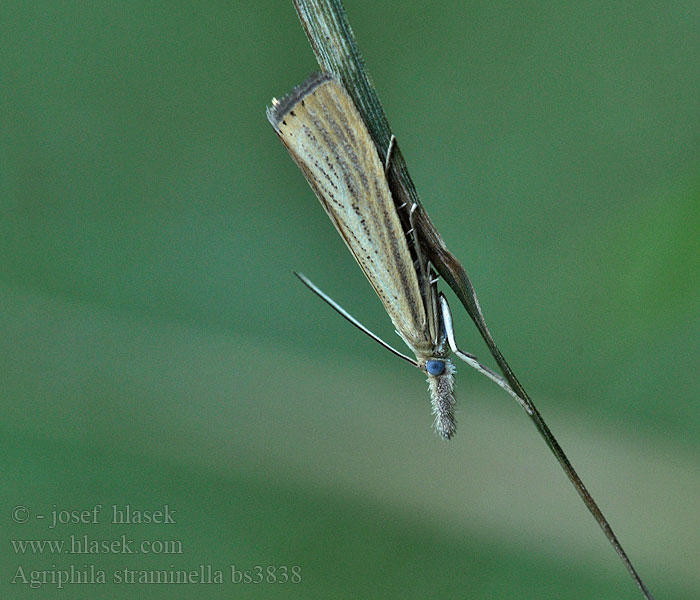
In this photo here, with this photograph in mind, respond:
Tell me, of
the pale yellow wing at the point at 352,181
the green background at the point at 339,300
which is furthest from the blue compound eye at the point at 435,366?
the green background at the point at 339,300

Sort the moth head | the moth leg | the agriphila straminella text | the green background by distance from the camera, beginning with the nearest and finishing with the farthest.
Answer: the agriphila straminella text, the moth leg, the moth head, the green background

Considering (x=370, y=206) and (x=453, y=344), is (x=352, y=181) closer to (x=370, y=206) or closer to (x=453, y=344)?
(x=370, y=206)

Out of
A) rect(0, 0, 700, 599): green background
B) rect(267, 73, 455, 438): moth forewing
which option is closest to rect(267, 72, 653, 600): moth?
rect(267, 73, 455, 438): moth forewing

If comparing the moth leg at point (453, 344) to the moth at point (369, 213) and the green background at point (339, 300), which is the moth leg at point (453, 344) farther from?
the green background at point (339, 300)

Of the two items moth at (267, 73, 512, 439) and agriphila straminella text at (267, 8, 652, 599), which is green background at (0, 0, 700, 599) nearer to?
agriphila straminella text at (267, 8, 652, 599)

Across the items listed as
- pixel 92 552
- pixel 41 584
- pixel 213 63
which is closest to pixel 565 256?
pixel 213 63

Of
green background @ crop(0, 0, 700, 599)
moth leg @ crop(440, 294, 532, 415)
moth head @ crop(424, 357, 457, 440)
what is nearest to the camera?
moth leg @ crop(440, 294, 532, 415)
